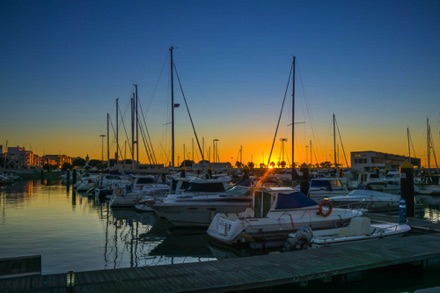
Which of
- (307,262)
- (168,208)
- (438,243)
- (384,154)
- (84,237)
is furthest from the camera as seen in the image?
(384,154)

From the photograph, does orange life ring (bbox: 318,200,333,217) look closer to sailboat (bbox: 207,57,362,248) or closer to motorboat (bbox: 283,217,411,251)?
sailboat (bbox: 207,57,362,248)

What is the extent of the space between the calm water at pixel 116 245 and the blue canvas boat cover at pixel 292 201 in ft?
7.68

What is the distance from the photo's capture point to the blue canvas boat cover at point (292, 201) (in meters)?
16.0

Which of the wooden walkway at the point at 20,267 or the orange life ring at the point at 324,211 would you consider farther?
the orange life ring at the point at 324,211

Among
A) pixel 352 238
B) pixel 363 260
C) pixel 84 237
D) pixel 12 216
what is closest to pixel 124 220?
pixel 84 237

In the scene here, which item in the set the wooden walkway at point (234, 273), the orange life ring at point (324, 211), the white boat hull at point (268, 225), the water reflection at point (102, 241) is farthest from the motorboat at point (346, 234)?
the water reflection at point (102, 241)

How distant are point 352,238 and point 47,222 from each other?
670 inches

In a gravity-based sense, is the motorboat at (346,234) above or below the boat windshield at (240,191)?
below

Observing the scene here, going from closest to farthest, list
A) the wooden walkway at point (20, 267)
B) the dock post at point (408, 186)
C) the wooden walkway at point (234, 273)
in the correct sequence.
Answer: the wooden walkway at point (234, 273), the wooden walkway at point (20, 267), the dock post at point (408, 186)

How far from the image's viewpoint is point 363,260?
10.5 m

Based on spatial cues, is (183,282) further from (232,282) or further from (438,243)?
(438,243)

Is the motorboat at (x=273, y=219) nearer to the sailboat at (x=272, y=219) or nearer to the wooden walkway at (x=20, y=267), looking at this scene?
the sailboat at (x=272, y=219)

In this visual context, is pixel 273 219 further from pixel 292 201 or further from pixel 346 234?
pixel 346 234

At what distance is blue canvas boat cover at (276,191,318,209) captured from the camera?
15961 millimetres
